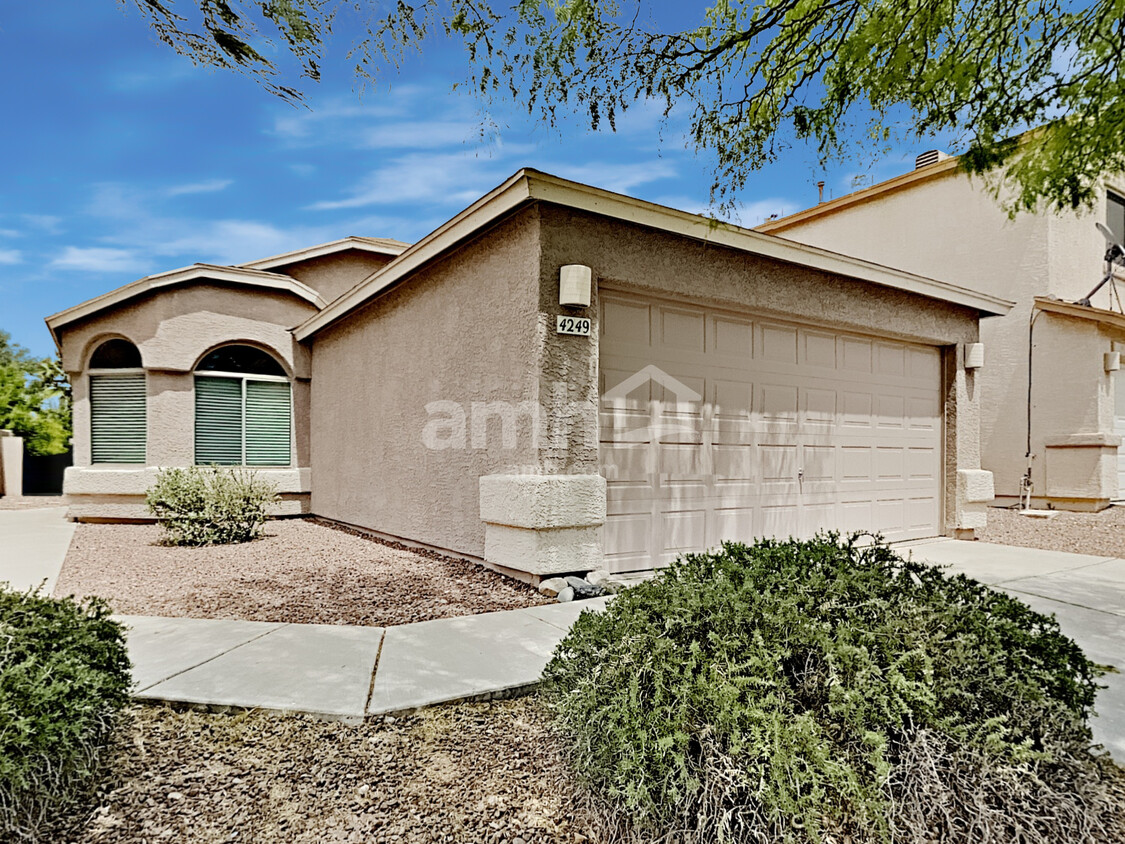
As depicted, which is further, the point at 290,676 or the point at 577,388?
the point at 577,388

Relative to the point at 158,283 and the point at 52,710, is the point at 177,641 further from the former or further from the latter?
the point at 158,283

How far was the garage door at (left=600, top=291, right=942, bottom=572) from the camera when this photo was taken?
19.4 ft

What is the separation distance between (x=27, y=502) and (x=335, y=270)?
975 cm

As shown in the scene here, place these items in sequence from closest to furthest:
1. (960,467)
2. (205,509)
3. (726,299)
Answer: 1. (726,299)
2. (205,509)
3. (960,467)

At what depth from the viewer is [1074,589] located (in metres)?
5.59

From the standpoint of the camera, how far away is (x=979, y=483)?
852 centimetres

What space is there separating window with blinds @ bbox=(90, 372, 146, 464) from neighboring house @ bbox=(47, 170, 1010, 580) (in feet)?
0.12

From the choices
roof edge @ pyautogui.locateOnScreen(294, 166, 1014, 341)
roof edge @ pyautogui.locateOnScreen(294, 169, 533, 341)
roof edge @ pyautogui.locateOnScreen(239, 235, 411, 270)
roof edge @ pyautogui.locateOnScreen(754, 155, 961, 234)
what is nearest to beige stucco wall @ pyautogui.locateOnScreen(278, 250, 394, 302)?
roof edge @ pyautogui.locateOnScreen(239, 235, 411, 270)

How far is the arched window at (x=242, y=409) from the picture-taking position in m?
10.6

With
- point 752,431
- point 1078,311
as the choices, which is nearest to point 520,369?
point 752,431

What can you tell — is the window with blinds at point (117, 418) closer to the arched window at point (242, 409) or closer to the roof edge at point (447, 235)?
the arched window at point (242, 409)

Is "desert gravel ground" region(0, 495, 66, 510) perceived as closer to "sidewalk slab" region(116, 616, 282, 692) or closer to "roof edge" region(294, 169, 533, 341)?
"roof edge" region(294, 169, 533, 341)

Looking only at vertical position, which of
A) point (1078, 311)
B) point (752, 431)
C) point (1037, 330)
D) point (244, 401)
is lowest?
point (752, 431)

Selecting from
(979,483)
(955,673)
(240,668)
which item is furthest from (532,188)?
(979,483)
